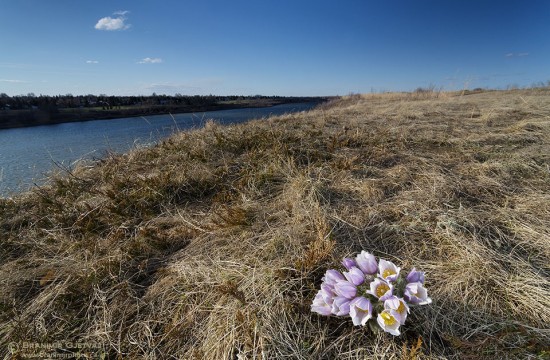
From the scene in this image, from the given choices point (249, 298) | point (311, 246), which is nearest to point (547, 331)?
point (311, 246)

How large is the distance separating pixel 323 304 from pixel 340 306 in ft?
0.37

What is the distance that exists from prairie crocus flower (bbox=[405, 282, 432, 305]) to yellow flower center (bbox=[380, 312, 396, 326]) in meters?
0.11

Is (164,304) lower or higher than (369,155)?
lower

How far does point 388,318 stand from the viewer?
3.72 ft

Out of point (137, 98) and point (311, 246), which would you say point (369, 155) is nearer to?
point (311, 246)

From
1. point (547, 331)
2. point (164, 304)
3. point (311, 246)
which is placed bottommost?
point (164, 304)

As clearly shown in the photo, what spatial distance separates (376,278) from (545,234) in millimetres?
1626

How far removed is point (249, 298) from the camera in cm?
155

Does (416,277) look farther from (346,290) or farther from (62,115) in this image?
(62,115)

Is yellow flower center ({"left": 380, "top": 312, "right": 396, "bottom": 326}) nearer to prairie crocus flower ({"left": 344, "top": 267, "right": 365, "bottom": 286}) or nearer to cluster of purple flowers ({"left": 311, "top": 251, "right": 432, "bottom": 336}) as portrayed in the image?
cluster of purple flowers ({"left": 311, "top": 251, "right": 432, "bottom": 336})

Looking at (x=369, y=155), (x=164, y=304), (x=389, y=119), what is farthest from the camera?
(x=389, y=119)

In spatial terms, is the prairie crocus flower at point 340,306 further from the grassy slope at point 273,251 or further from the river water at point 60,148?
the river water at point 60,148

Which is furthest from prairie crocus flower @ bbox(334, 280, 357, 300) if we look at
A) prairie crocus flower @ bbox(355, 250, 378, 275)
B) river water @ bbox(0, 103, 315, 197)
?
river water @ bbox(0, 103, 315, 197)

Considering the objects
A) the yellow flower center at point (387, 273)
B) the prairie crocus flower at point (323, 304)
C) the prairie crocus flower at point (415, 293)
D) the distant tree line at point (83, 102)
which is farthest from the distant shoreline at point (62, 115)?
the prairie crocus flower at point (415, 293)
